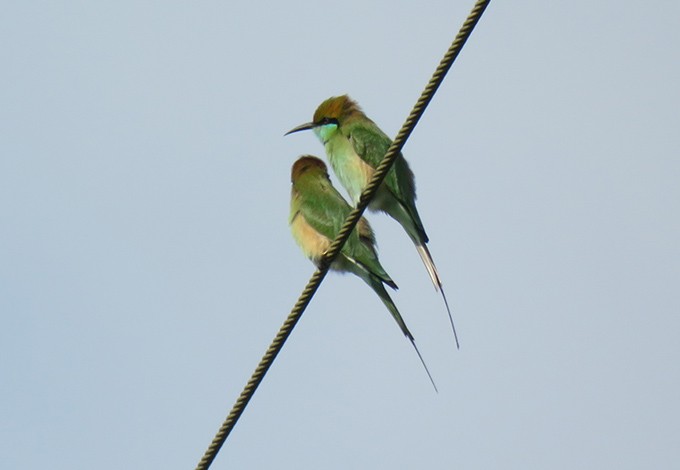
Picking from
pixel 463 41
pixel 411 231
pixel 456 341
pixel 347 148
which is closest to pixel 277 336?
pixel 456 341

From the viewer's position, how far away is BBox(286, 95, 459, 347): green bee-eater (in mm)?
4734

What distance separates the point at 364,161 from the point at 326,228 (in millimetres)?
342

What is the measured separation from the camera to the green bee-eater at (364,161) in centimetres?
473

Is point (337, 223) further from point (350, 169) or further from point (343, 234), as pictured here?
point (343, 234)

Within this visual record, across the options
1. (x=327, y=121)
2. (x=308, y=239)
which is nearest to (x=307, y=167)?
(x=327, y=121)

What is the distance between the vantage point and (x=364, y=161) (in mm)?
4957

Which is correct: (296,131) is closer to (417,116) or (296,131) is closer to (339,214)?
(339,214)

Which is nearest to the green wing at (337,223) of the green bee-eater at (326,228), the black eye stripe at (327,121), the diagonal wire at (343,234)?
the green bee-eater at (326,228)

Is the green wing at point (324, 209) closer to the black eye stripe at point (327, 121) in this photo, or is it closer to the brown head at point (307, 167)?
the brown head at point (307, 167)

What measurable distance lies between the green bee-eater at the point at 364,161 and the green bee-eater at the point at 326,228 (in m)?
0.10

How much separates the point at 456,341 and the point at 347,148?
1761 mm

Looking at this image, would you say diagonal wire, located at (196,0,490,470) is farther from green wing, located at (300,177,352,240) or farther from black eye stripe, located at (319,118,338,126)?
black eye stripe, located at (319,118,338,126)

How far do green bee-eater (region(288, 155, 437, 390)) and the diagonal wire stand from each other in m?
1.01

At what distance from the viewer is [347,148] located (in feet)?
16.7
